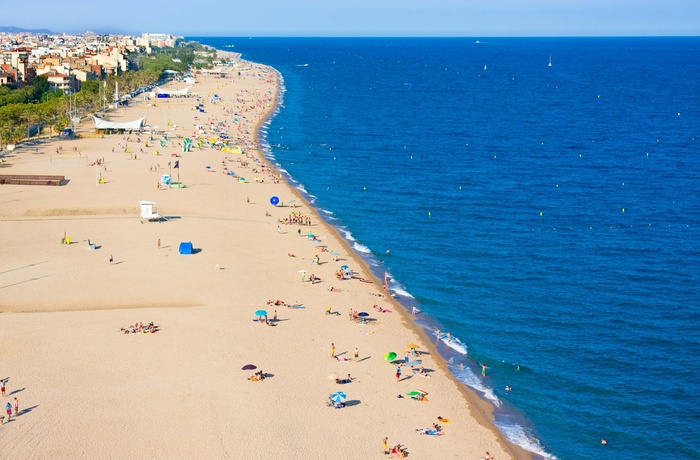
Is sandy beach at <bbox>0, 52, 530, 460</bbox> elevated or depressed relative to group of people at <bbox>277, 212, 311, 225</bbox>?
depressed

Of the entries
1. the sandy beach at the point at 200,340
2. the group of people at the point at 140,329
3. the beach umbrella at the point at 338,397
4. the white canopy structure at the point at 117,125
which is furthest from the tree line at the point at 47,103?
the beach umbrella at the point at 338,397

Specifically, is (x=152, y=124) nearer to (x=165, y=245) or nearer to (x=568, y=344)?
(x=165, y=245)

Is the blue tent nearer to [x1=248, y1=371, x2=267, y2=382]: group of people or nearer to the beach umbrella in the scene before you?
[x1=248, y1=371, x2=267, y2=382]: group of people

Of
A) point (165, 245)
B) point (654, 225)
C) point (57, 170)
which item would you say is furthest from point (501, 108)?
point (165, 245)

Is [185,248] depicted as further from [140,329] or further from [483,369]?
[483,369]

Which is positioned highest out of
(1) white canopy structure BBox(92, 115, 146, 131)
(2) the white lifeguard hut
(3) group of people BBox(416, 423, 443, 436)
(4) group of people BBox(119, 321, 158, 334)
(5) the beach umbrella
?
(1) white canopy structure BBox(92, 115, 146, 131)

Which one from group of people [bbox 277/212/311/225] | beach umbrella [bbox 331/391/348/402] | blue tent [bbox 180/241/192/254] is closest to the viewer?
beach umbrella [bbox 331/391/348/402]

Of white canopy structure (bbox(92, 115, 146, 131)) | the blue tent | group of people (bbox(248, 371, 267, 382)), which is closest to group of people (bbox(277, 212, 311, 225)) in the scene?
the blue tent
